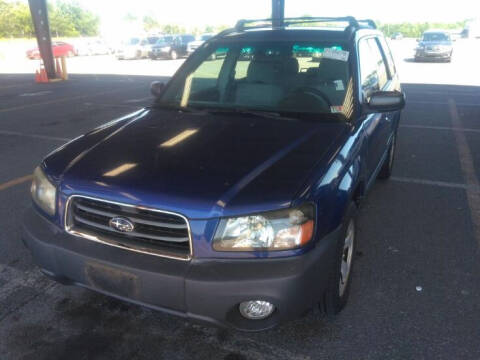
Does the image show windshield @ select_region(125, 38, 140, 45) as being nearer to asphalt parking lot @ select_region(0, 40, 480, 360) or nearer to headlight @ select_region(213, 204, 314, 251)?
asphalt parking lot @ select_region(0, 40, 480, 360)

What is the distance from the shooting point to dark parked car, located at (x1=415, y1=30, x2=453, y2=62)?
21.0 meters

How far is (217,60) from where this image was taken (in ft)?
12.4

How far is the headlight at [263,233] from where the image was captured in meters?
2.00

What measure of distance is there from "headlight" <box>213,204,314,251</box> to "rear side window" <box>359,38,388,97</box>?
64.6 inches

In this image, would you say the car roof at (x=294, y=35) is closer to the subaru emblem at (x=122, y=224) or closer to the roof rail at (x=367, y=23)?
the roof rail at (x=367, y=23)

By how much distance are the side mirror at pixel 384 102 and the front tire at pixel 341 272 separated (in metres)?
0.84

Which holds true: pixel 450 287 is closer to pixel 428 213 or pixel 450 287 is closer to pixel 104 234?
pixel 428 213

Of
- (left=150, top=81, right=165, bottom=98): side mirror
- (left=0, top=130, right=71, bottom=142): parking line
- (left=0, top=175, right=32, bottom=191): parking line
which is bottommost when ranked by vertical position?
(left=0, top=130, right=71, bottom=142): parking line

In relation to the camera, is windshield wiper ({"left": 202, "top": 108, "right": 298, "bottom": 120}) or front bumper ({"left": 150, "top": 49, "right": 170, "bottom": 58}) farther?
front bumper ({"left": 150, "top": 49, "right": 170, "bottom": 58})

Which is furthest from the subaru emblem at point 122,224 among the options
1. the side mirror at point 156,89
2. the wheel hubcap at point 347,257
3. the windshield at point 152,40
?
the windshield at point 152,40

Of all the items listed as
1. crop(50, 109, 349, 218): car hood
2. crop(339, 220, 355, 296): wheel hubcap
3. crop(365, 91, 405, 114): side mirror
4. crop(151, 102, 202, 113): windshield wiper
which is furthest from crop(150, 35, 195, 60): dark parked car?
crop(339, 220, 355, 296): wheel hubcap

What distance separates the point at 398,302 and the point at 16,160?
5.15m

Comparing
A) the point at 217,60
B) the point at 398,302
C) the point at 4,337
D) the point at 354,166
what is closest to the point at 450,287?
the point at 398,302

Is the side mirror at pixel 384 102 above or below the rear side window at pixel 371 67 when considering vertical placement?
below
